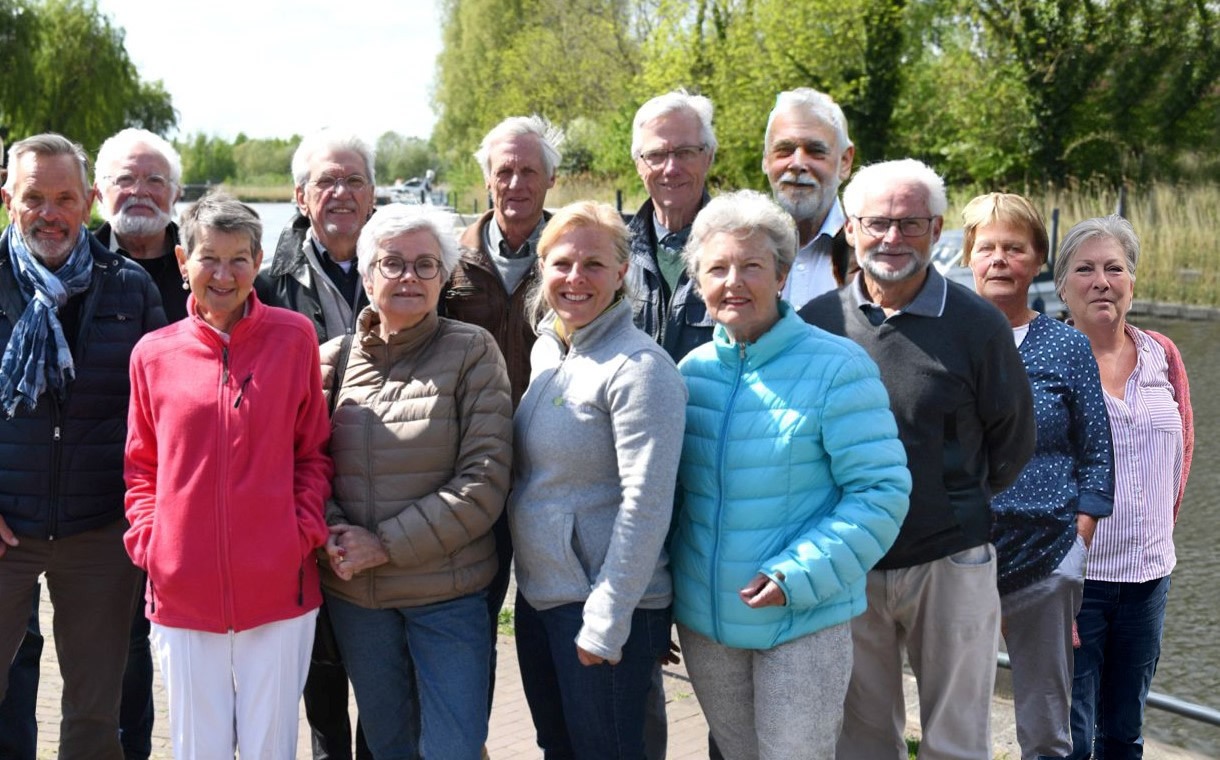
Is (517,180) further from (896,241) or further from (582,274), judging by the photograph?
(896,241)

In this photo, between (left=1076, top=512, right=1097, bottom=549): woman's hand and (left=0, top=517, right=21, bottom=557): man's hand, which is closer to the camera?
(left=0, top=517, right=21, bottom=557): man's hand

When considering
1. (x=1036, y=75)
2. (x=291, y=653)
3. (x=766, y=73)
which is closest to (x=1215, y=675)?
(x=291, y=653)

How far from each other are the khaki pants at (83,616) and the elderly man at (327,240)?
3.24ft

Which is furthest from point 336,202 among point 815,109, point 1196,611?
point 1196,611

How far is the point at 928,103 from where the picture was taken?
32312 mm

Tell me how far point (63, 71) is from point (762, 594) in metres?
44.9

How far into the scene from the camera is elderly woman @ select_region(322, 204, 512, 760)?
345 centimetres

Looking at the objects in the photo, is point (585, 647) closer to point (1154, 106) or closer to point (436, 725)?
point (436, 725)

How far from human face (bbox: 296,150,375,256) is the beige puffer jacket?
720 mm

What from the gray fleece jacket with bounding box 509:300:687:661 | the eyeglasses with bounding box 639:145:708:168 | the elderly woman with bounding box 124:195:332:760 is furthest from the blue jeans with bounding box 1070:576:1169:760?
the elderly woman with bounding box 124:195:332:760

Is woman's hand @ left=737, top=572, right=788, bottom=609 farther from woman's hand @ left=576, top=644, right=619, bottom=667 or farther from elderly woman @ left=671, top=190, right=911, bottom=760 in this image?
woman's hand @ left=576, top=644, right=619, bottom=667

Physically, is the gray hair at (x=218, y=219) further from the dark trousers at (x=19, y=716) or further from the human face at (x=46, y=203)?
the dark trousers at (x=19, y=716)

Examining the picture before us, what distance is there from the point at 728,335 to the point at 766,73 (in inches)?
1088

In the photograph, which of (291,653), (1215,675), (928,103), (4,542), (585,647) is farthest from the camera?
(928,103)
